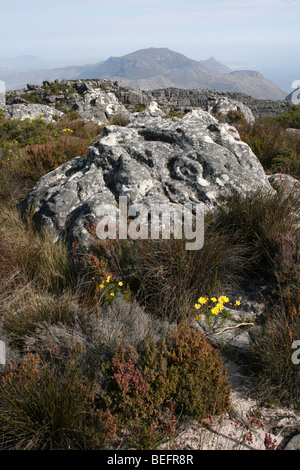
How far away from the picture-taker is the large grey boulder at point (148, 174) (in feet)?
12.5

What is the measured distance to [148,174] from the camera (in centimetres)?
405

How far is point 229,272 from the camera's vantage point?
3.06 meters

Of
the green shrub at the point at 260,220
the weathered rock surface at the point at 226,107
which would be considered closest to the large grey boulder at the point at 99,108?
the weathered rock surface at the point at 226,107

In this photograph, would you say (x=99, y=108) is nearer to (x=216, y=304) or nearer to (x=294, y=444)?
(x=216, y=304)

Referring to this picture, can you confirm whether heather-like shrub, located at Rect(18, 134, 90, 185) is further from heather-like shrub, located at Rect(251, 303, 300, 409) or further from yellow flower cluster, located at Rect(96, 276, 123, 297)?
heather-like shrub, located at Rect(251, 303, 300, 409)

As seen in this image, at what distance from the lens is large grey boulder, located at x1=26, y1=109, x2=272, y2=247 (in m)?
3.80

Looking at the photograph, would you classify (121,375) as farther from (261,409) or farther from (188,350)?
(261,409)

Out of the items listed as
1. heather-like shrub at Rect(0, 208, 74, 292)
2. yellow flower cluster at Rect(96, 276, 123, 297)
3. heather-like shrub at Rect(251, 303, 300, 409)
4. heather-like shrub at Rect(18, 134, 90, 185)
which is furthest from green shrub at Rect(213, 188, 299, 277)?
heather-like shrub at Rect(18, 134, 90, 185)

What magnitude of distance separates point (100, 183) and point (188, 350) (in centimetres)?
277

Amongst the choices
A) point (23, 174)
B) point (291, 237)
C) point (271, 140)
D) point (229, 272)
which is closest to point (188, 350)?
point (229, 272)

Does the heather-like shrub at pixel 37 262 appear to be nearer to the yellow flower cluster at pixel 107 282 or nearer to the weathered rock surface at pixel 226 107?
the yellow flower cluster at pixel 107 282

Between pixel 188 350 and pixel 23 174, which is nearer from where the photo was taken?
pixel 188 350

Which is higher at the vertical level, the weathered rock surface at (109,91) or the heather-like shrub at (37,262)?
the weathered rock surface at (109,91)

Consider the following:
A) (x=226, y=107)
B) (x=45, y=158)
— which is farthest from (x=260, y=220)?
(x=226, y=107)
